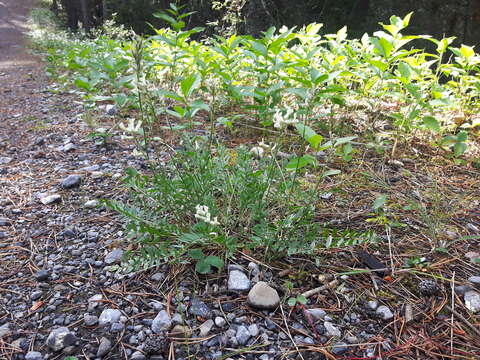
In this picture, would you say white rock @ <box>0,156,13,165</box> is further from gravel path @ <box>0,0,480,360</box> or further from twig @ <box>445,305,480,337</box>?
twig @ <box>445,305,480,337</box>

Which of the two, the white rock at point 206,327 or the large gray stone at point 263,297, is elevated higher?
the large gray stone at point 263,297

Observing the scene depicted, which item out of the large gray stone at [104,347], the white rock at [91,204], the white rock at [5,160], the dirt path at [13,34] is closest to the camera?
the large gray stone at [104,347]

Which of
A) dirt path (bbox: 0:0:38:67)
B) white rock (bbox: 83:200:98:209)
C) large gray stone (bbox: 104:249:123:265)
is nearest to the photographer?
large gray stone (bbox: 104:249:123:265)

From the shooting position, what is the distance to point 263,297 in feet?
5.03

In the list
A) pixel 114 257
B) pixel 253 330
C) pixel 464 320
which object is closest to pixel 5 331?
pixel 114 257

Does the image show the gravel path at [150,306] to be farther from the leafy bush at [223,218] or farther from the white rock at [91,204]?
the leafy bush at [223,218]

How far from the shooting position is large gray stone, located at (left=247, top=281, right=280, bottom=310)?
1.51m

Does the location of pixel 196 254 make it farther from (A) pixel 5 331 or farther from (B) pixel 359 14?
(B) pixel 359 14

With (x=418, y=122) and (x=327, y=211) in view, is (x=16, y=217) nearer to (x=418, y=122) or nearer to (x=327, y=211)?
(x=327, y=211)

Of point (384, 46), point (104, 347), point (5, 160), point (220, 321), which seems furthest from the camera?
point (5, 160)

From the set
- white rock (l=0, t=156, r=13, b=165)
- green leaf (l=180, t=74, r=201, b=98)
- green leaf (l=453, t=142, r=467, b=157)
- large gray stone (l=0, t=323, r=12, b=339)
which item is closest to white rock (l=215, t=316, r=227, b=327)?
large gray stone (l=0, t=323, r=12, b=339)

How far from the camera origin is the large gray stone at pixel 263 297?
4.96 feet

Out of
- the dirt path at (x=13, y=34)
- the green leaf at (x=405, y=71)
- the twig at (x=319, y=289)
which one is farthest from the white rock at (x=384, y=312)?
the dirt path at (x=13, y=34)

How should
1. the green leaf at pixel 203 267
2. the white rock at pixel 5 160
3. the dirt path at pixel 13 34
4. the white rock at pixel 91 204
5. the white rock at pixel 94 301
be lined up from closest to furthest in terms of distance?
1. the white rock at pixel 94 301
2. the green leaf at pixel 203 267
3. the white rock at pixel 91 204
4. the white rock at pixel 5 160
5. the dirt path at pixel 13 34
